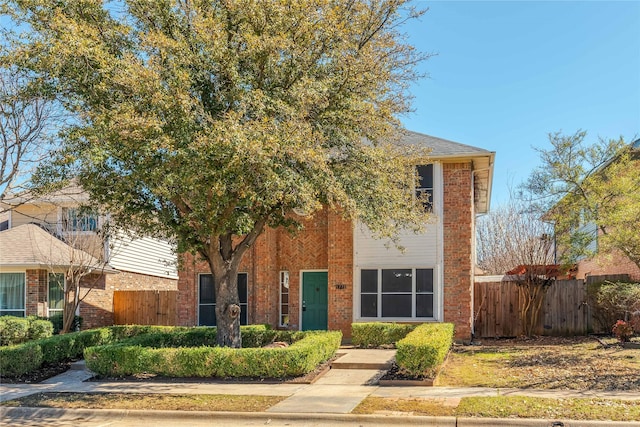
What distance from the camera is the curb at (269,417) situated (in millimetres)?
8312

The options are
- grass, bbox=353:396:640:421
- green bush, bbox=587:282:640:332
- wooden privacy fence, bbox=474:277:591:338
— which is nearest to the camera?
grass, bbox=353:396:640:421

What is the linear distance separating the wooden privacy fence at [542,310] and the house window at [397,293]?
2540mm

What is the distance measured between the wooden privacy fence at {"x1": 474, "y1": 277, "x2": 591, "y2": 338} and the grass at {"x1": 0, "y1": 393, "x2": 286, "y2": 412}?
11.4 m

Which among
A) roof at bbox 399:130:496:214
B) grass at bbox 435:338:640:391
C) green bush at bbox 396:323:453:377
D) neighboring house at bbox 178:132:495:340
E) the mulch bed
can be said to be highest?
roof at bbox 399:130:496:214

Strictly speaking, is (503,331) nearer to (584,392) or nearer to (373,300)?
(373,300)

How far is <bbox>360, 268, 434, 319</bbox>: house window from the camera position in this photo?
61.5ft

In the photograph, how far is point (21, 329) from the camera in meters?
19.8

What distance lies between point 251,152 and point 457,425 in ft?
18.3

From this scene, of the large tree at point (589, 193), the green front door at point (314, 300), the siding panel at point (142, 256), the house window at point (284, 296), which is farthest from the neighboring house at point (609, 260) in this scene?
the siding panel at point (142, 256)

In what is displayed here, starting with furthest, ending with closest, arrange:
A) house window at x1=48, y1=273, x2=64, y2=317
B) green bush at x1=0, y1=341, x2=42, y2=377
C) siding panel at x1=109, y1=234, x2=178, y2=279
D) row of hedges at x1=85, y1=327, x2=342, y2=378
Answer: siding panel at x1=109, y1=234, x2=178, y2=279, house window at x1=48, y1=273, x2=64, y2=317, green bush at x1=0, y1=341, x2=42, y2=377, row of hedges at x1=85, y1=327, x2=342, y2=378

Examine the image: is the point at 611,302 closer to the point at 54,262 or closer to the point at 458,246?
the point at 458,246

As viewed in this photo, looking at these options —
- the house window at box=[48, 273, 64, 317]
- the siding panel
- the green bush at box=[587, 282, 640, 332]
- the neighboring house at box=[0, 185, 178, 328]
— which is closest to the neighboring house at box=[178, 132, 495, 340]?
the neighboring house at box=[0, 185, 178, 328]

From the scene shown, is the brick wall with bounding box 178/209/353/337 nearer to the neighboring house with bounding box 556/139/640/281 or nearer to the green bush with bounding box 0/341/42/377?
the green bush with bounding box 0/341/42/377

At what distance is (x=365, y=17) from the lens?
13.2m
